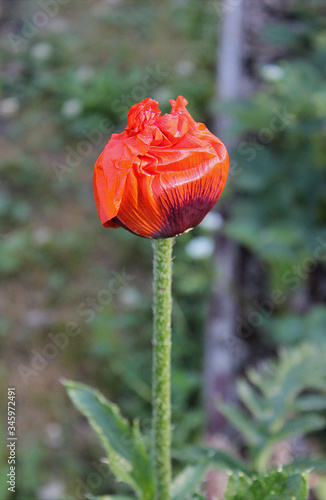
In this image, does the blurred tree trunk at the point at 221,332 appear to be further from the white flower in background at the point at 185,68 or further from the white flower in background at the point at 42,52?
the white flower in background at the point at 42,52

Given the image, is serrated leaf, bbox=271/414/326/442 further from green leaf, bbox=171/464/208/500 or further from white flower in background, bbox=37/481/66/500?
white flower in background, bbox=37/481/66/500

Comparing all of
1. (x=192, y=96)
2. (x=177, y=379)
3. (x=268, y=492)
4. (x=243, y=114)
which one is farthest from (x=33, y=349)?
(x=192, y=96)

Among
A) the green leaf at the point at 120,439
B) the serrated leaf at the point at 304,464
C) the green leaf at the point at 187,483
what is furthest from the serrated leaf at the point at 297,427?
the green leaf at the point at 120,439

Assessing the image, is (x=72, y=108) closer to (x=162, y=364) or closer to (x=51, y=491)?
(x=51, y=491)

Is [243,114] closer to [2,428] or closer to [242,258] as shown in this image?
[242,258]

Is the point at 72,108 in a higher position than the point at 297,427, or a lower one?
higher

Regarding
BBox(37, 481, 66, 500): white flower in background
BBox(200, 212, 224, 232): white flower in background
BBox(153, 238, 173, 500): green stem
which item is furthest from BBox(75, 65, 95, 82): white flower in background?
BBox(153, 238, 173, 500): green stem

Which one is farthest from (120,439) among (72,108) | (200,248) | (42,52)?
(42,52)
